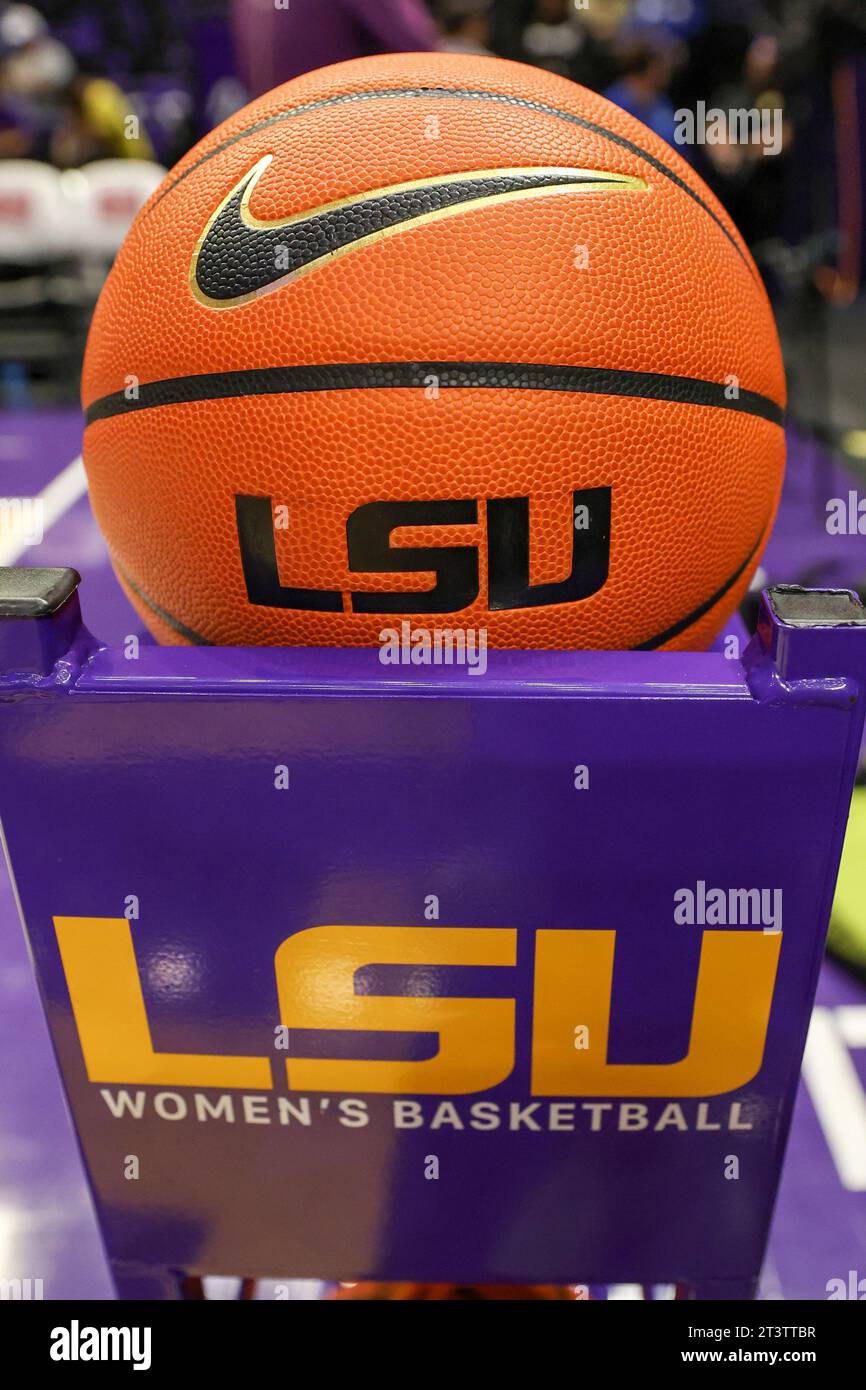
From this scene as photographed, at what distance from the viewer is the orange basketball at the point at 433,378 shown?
0.79 meters

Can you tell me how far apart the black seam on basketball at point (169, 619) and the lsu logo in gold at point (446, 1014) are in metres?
0.23

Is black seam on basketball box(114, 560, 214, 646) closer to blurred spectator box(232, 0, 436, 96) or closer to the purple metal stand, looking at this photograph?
the purple metal stand

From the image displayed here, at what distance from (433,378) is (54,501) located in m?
3.24

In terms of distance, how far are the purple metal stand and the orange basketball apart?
0.09 meters

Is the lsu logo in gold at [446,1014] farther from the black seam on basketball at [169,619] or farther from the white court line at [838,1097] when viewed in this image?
the white court line at [838,1097]

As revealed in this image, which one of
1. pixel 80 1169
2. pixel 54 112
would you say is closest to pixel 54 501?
pixel 80 1169

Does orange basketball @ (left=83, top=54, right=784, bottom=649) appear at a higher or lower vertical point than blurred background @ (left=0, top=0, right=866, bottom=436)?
lower

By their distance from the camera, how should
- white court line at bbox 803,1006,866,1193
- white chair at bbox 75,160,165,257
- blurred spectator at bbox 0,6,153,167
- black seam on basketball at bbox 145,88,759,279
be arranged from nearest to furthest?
black seam on basketball at bbox 145,88,759,279 → white court line at bbox 803,1006,866,1193 → white chair at bbox 75,160,165,257 → blurred spectator at bbox 0,6,153,167

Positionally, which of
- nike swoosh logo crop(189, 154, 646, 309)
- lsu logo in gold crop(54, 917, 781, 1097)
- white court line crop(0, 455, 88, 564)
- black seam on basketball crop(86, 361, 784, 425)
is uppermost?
white court line crop(0, 455, 88, 564)

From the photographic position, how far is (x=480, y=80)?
91cm

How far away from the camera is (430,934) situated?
2.80ft

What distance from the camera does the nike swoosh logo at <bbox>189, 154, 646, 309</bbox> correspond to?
0.80 m

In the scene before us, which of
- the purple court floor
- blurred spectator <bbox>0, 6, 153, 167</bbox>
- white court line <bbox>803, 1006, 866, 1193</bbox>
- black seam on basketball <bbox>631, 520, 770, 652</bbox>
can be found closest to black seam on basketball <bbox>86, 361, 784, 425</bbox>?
black seam on basketball <bbox>631, 520, 770, 652</bbox>
